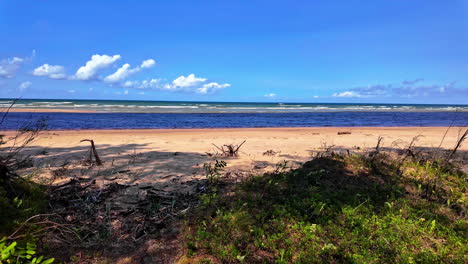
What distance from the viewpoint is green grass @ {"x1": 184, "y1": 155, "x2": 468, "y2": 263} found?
283cm

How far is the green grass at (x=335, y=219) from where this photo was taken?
2.83 m

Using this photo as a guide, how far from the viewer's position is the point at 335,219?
3.38 m

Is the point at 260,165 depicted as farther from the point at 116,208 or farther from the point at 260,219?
the point at 116,208

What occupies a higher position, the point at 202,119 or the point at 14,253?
the point at 202,119

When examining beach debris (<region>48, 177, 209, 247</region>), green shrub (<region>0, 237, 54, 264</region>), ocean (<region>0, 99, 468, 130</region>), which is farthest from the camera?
ocean (<region>0, 99, 468, 130</region>)

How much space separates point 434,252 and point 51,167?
6.62 meters

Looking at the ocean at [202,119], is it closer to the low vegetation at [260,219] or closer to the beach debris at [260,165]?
the low vegetation at [260,219]

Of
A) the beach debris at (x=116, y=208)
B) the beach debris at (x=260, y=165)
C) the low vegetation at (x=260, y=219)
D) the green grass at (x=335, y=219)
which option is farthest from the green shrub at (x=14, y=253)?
the beach debris at (x=260, y=165)

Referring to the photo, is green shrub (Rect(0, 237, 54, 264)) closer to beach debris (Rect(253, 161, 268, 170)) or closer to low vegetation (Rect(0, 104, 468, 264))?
low vegetation (Rect(0, 104, 468, 264))

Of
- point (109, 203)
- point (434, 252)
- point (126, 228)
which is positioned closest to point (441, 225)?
point (434, 252)

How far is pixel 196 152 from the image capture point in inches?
308

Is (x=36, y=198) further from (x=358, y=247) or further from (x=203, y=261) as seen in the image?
(x=358, y=247)

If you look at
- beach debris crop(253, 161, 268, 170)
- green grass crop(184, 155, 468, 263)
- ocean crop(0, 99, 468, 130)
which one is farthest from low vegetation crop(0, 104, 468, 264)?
ocean crop(0, 99, 468, 130)

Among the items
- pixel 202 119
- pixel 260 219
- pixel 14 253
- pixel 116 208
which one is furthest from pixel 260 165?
pixel 202 119
